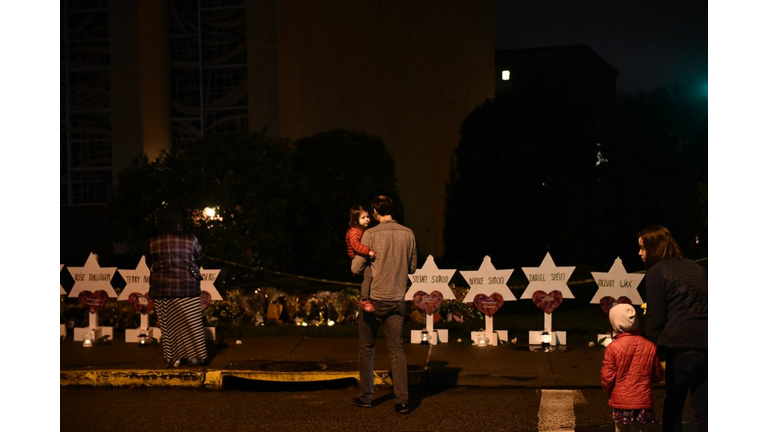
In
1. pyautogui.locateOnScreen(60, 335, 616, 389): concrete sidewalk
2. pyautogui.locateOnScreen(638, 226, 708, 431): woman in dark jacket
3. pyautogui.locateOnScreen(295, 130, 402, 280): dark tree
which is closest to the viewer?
pyautogui.locateOnScreen(638, 226, 708, 431): woman in dark jacket

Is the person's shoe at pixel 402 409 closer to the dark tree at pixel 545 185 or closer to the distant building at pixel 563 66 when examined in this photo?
the dark tree at pixel 545 185

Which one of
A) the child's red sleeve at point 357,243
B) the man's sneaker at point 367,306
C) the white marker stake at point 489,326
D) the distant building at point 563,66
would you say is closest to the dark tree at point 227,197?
the white marker stake at point 489,326

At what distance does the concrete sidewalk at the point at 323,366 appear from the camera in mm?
9180

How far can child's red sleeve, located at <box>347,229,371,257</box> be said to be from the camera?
7.76m

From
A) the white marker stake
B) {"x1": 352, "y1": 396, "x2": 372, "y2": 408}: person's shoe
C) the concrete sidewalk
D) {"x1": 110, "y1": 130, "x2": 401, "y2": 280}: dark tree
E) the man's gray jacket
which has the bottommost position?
{"x1": 352, "y1": 396, "x2": 372, "y2": 408}: person's shoe

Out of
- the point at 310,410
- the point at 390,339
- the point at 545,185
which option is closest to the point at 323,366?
the point at 310,410

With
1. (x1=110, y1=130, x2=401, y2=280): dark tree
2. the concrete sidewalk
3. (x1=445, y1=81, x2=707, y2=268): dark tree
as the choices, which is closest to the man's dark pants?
the concrete sidewalk

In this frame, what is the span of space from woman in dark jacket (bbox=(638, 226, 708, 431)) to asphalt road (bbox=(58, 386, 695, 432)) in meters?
1.24

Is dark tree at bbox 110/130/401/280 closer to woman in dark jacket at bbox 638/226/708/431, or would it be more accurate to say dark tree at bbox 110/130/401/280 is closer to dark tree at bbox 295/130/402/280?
dark tree at bbox 295/130/402/280

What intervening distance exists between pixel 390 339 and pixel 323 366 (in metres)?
2.05

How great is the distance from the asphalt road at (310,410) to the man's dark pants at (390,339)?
29 centimetres

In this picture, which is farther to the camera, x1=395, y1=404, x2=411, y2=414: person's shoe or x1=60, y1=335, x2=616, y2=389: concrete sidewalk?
x1=60, y1=335, x2=616, y2=389: concrete sidewalk

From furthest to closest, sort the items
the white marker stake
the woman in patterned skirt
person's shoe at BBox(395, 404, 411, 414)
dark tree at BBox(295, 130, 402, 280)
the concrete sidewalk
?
dark tree at BBox(295, 130, 402, 280)
the white marker stake
the woman in patterned skirt
the concrete sidewalk
person's shoe at BBox(395, 404, 411, 414)

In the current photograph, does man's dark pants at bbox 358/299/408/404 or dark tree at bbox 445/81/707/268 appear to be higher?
dark tree at bbox 445/81/707/268
